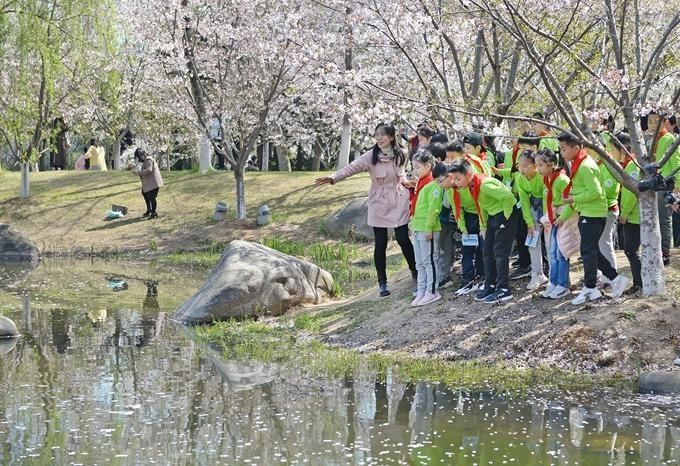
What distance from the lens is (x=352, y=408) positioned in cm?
715

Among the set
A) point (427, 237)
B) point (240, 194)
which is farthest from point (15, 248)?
point (427, 237)

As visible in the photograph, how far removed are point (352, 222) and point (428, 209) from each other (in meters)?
10.3

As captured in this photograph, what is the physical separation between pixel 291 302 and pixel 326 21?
13471mm

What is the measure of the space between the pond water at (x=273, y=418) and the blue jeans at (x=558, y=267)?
1.90 m

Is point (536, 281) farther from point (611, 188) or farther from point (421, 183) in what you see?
→ point (421, 183)

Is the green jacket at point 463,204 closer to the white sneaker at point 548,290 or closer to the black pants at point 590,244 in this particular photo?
the white sneaker at point 548,290

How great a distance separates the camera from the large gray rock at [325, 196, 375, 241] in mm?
20062

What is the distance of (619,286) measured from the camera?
887 centimetres

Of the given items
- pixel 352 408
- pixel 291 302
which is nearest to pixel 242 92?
pixel 291 302

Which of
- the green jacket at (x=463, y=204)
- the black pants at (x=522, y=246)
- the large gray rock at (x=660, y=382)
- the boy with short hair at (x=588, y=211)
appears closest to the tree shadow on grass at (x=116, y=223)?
the green jacket at (x=463, y=204)

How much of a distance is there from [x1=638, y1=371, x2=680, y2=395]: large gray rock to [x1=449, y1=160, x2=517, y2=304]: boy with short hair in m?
2.11

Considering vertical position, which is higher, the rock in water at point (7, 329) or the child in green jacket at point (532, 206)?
the child in green jacket at point (532, 206)

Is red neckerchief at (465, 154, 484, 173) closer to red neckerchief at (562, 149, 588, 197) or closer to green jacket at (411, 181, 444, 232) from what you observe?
green jacket at (411, 181, 444, 232)

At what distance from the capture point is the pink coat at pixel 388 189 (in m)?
10.7
